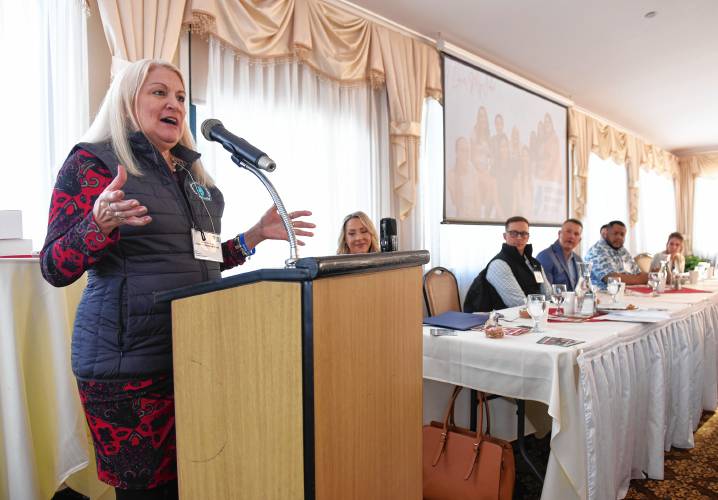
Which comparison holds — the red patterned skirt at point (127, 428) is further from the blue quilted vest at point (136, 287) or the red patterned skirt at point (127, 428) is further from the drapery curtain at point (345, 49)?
the drapery curtain at point (345, 49)

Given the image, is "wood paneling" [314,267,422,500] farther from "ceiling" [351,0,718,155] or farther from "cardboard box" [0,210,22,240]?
"ceiling" [351,0,718,155]

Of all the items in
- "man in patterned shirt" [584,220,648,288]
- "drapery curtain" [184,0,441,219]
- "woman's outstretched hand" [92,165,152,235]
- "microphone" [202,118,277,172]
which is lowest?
"man in patterned shirt" [584,220,648,288]

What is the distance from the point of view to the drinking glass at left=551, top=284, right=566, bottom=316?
2.44 metres

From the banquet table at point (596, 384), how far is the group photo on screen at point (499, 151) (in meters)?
1.84

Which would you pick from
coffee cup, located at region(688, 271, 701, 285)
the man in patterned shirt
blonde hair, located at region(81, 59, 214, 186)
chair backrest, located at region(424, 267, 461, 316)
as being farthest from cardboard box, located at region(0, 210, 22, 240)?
coffee cup, located at region(688, 271, 701, 285)

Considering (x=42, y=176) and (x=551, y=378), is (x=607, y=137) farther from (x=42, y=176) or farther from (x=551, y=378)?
(x=42, y=176)

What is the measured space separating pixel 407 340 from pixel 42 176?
1839 millimetres

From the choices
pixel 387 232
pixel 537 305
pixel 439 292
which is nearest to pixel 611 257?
pixel 439 292

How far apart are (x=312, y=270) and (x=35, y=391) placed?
1.47 meters

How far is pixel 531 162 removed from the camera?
16.5 ft

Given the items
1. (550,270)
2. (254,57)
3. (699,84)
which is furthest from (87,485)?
(699,84)

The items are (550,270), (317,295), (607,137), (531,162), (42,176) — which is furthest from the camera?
(607,137)

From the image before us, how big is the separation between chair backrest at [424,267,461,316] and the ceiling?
186 centimetres

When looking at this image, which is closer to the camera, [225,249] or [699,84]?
[225,249]
